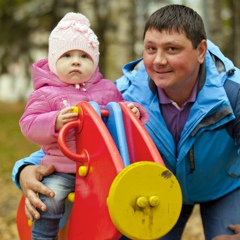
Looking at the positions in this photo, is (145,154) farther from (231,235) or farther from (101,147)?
(231,235)

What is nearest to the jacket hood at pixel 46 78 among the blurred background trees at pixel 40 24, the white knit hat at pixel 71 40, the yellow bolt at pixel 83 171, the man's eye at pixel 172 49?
the white knit hat at pixel 71 40

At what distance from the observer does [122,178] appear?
7.73ft

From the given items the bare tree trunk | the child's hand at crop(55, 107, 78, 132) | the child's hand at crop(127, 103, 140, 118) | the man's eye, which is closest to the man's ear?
the man's eye

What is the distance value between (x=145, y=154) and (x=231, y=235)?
95cm

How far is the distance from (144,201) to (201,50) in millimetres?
1092

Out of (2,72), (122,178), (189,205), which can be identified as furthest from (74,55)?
(2,72)

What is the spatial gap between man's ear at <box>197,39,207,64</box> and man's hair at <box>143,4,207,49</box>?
0.02 meters

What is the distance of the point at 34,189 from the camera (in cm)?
297

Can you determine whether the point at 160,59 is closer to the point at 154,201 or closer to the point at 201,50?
the point at 201,50

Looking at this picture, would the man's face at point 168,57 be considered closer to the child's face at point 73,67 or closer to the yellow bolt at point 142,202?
the child's face at point 73,67

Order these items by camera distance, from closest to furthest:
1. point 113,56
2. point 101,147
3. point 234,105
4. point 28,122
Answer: point 101,147
point 28,122
point 234,105
point 113,56

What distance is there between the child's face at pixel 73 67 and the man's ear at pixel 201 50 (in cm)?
57

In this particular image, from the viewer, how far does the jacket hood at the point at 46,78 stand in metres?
3.02

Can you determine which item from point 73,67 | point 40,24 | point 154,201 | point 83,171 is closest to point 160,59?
point 73,67
